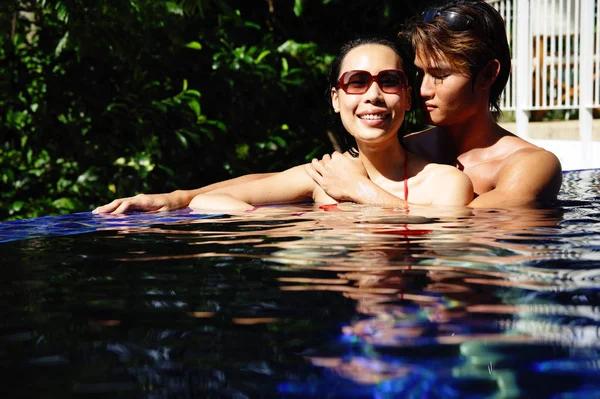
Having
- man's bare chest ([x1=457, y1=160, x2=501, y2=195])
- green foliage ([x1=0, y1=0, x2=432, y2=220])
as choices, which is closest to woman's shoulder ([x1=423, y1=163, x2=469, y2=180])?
man's bare chest ([x1=457, y1=160, x2=501, y2=195])

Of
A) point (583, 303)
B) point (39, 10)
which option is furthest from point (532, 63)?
point (583, 303)

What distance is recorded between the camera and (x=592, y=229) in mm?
2957

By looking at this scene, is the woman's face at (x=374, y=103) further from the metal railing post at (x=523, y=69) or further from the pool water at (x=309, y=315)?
the metal railing post at (x=523, y=69)

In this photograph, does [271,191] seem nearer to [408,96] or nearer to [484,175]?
[408,96]

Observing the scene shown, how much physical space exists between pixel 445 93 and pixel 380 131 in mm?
476

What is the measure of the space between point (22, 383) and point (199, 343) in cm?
32

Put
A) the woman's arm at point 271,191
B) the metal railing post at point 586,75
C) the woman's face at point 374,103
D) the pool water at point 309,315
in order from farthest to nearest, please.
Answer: the metal railing post at point 586,75
the woman's arm at point 271,191
the woman's face at point 374,103
the pool water at point 309,315

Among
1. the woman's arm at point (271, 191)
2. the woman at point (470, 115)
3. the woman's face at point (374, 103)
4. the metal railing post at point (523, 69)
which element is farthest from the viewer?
the metal railing post at point (523, 69)

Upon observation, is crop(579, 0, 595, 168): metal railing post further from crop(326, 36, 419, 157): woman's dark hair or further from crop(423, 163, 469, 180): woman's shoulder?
crop(423, 163, 469, 180): woman's shoulder

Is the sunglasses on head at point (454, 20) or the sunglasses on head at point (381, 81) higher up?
the sunglasses on head at point (454, 20)

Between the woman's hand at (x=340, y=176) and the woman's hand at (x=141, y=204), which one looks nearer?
the woman's hand at (x=340, y=176)

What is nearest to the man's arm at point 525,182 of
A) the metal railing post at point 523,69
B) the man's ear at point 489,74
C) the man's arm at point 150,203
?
the man's ear at point 489,74

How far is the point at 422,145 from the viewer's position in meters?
4.52

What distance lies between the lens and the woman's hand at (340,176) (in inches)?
156
